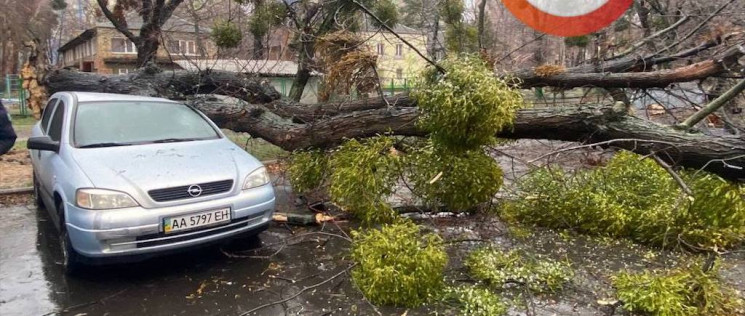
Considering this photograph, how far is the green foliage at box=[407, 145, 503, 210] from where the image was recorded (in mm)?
4797

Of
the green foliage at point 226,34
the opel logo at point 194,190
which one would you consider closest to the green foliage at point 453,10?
the green foliage at point 226,34

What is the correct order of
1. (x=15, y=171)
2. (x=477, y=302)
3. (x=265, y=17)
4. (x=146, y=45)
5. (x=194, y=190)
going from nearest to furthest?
1. (x=477, y=302)
2. (x=194, y=190)
3. (x=15, y=171)
4. (x=265, y=17)
5. (x=146, y=45)

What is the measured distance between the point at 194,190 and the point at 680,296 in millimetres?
3688

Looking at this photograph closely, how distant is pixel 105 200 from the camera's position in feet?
12.7

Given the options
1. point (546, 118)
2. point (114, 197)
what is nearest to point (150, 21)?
point (114, 197)

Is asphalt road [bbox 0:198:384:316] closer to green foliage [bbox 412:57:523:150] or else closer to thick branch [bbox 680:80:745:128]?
green foliage [bbox 412:57:523:150]

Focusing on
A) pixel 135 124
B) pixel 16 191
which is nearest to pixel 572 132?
pixel 135 124

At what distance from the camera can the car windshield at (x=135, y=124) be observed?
4863 millimetres

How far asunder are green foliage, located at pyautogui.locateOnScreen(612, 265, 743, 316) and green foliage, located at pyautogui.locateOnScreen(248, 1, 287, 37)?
744 cm

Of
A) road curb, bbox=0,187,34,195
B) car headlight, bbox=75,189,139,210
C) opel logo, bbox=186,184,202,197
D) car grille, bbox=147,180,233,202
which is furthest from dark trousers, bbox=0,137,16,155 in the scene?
road curb, bbox=0,187,34,195

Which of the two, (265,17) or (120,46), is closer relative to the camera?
(265,17)

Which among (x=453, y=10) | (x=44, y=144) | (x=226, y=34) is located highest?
(x=453, y=10)

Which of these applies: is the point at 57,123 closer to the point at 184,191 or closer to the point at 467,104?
the point at 184,191

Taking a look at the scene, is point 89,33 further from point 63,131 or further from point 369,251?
point 369,251
